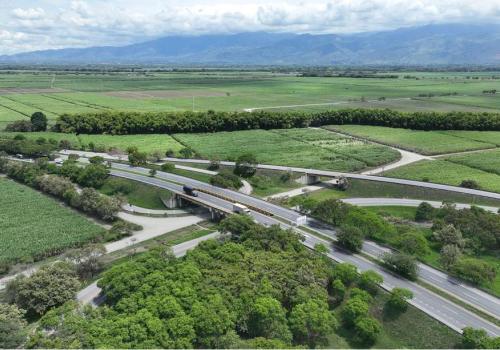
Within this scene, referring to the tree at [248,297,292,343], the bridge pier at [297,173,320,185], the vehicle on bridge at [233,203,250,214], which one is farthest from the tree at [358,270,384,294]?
the bridge pier at [297,173,320,185]

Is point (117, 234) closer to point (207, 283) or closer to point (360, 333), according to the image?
point (207, 283)

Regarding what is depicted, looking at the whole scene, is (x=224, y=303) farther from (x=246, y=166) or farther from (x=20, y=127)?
(x=20, y=127)

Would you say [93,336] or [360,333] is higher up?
[93,336]

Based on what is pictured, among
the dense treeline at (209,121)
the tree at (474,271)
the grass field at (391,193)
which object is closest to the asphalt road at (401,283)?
the tree at (474,271)

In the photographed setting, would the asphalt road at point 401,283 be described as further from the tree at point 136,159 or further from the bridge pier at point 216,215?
the tree at point 136,159

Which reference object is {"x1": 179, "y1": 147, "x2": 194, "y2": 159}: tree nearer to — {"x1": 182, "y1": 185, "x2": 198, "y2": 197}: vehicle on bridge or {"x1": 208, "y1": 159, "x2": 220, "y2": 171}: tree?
{"x1": 208, "y1": 159, "x2": 220, "y2": 171}: tree

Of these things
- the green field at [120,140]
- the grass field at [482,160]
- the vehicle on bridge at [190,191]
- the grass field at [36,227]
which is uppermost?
the grass field at [482,160]

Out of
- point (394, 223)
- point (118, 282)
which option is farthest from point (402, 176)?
point (118, 282)
